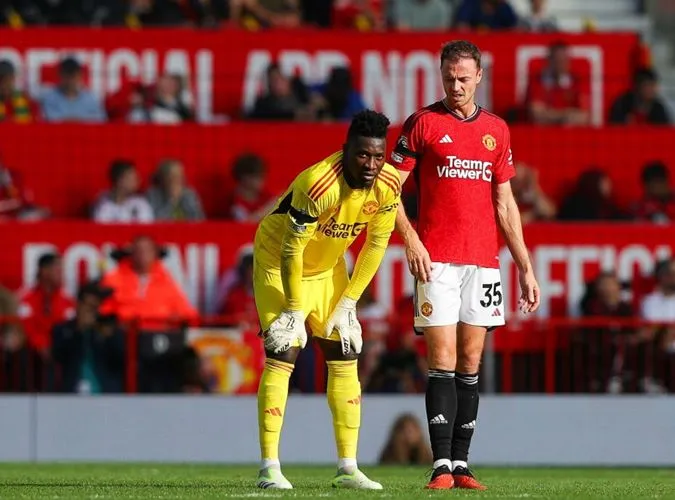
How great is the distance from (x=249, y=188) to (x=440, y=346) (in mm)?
9754

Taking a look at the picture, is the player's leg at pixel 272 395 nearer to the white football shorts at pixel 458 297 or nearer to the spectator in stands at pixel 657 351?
the white football shorts at pixel 458 297

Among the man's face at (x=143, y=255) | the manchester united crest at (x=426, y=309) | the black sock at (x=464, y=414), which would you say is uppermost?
the man's face at (x=143, y=255)

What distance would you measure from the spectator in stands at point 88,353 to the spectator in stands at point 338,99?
A: 4542 mm

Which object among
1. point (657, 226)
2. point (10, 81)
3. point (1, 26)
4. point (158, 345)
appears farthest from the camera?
point (1, 26)

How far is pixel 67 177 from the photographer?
65.6 ft

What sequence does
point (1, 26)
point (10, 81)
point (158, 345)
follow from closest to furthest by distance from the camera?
point (158, 345) → point (10, 81) → point (1, 26)

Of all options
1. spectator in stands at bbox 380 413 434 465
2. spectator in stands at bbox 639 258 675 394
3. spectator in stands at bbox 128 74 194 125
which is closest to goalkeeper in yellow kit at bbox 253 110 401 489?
spectator in stands at bbox 380 413 434 465

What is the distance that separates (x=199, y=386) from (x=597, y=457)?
12.9 feet

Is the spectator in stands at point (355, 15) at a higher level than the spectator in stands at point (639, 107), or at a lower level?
higher

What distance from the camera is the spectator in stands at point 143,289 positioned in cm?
1775

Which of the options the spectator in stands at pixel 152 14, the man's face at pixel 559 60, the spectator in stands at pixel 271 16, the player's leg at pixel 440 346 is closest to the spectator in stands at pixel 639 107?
the man's face at pixel 559 60

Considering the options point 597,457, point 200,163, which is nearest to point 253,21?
point 200,163

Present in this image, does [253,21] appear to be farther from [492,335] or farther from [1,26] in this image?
[492,335]

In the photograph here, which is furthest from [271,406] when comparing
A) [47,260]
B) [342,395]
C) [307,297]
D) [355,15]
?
[355,15]
